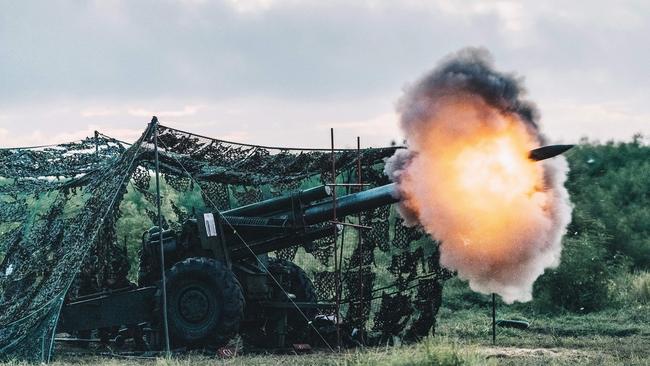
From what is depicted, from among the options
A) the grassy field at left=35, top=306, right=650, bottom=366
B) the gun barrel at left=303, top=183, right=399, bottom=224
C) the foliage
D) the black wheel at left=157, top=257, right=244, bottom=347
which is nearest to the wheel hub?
the black wheel at left=157, top=257, right=244, bottom=347

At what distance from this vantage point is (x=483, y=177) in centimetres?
1659

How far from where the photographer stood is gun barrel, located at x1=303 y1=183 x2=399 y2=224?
17.0m

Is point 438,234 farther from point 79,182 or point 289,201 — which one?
point 79,182

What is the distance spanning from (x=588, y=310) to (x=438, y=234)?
28.4ft

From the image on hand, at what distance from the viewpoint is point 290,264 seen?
20.2m

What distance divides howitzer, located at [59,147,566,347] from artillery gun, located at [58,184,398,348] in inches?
0.7

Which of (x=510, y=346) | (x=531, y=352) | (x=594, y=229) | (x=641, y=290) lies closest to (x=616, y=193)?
(x=594, y=229)

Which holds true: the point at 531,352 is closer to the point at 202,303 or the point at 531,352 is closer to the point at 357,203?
the point at 357,203

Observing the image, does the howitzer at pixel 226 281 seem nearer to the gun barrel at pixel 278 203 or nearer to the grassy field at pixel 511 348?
the gun barrel at pixel 278 203

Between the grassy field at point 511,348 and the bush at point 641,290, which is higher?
the bush at point 641,290

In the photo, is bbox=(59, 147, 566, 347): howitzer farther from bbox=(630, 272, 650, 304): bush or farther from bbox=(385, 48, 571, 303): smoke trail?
bbox=(630, 272, 650, 304): bush

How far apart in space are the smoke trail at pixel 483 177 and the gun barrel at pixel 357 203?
24cm

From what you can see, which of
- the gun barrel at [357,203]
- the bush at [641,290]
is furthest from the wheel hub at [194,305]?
the bush at [641,290]

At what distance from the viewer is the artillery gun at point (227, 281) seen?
1742 cm
